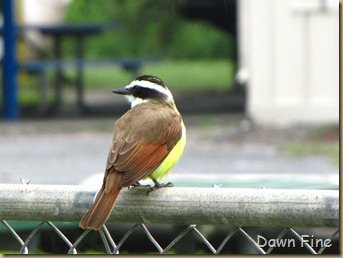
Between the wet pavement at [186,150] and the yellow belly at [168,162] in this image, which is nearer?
the yellow belly at [168,162]

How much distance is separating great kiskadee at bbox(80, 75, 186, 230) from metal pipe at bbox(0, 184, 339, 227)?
0.60 ft

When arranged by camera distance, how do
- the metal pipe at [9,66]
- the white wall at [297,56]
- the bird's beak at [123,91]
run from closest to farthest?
the bird's beak at [123,91] → the white wall at [297,56] → the metal pipe at [9,66]

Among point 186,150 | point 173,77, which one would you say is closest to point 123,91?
point 186,150

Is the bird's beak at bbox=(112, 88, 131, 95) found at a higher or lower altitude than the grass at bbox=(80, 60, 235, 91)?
higher

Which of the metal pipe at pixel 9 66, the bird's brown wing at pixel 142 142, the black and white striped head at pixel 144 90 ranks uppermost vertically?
the black and white striped head at pixel 144 90

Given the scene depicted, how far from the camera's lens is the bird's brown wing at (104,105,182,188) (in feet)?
12.2

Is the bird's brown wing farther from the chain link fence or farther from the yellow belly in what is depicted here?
the chain link fence

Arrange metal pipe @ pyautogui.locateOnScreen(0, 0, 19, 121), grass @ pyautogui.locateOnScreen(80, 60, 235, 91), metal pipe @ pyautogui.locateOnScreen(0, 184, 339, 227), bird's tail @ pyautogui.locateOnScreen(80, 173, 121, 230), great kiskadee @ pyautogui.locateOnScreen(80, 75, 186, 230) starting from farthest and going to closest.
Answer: grass @ pyautogui.locateOnScreen(80, 60, 235, 91) < metal pipe @ pyautogui.locateOnScreen(0, 0, 19, 121) < great kiskadee @ pyautogui.locateOnScreen(80, 75, 186, 230) < bird's tail @ pyautogui.locateOnScreen(80, 173, 121, 230) < metal pipe @ pyautogui.locateOnScreen(0, 184, 339, 227)

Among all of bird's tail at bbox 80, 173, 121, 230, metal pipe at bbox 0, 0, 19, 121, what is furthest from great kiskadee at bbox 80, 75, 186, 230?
metal pipe at bbox 0, 0, 19, 121

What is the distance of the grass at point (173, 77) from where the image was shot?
24750 millimetres

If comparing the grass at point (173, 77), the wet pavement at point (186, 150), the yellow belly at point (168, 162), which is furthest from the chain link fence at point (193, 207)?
the grass at point (173, 77)

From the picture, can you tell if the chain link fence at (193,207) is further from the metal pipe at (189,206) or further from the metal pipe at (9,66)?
the metal pipe at (9,66)

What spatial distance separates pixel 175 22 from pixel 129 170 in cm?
2723

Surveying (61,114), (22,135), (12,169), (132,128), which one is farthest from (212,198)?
(61,114)
